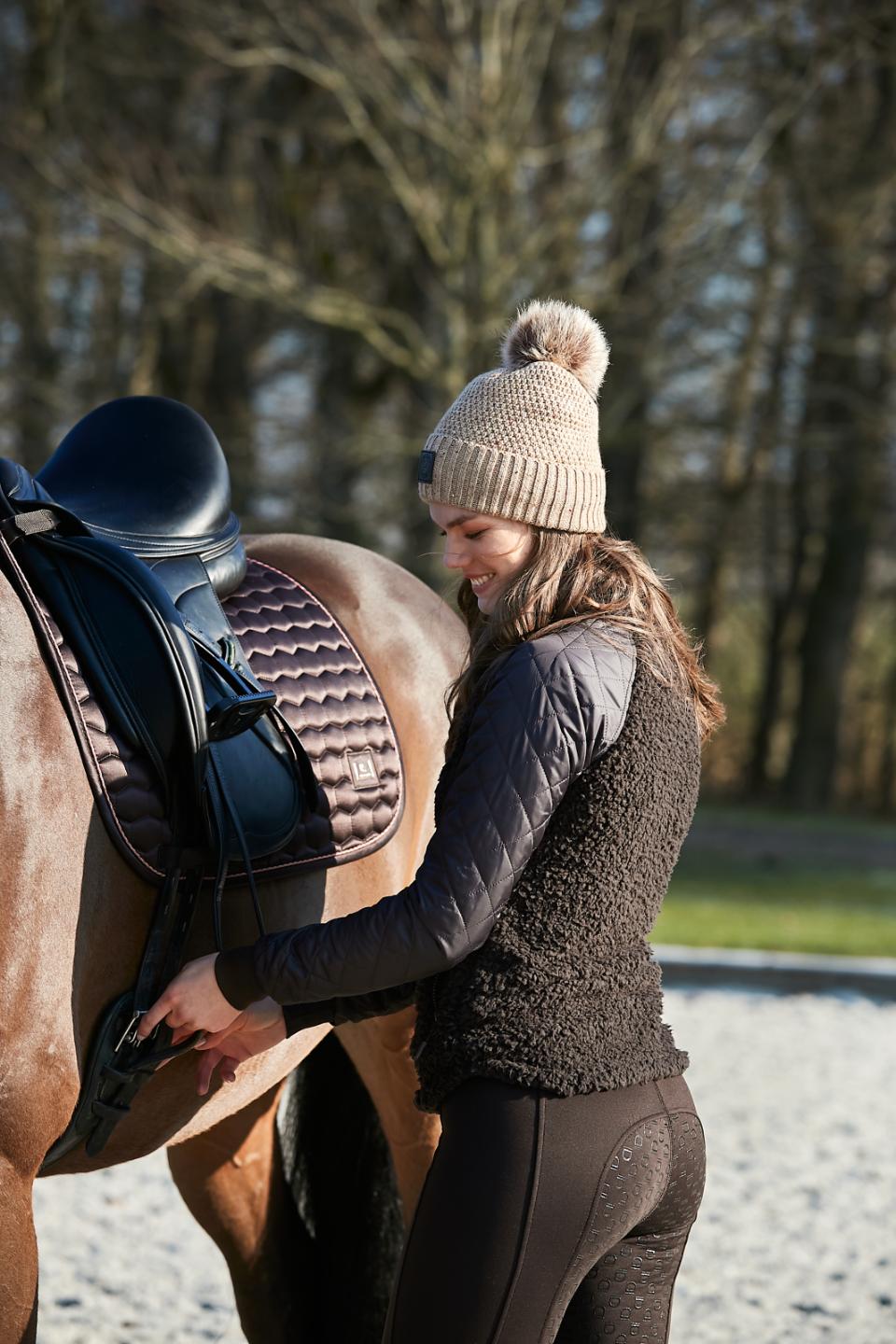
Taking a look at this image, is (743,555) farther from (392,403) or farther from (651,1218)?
(651,1218)

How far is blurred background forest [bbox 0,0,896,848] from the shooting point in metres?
10.0

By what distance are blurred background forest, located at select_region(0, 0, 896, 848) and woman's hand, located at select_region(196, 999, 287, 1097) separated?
25.1 ft

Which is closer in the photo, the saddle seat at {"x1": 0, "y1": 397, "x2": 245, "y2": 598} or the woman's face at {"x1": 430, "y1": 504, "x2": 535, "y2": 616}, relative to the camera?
the woman's face at {"x1": 430, "y1": 504, "x2": 535, "y2": 616}

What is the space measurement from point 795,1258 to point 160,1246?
68.4 inches

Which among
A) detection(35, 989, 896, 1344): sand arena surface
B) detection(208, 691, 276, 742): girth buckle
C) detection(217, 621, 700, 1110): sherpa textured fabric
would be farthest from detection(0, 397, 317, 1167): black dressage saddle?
detection(35, 989, 896, 1344): sand arena surface

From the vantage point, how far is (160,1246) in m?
3.84

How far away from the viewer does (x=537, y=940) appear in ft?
5.60

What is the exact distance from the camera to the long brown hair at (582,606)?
1784 mm

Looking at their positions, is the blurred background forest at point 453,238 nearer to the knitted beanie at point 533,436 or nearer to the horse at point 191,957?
the horse at point 191,957

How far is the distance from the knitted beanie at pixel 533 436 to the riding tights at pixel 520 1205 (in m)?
0.73

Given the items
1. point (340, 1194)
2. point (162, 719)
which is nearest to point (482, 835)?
point (162, 719)

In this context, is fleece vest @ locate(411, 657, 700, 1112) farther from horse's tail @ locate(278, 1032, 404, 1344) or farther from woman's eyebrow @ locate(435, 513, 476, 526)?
horse's tail @ locate(278, 1032, 404, 1344)

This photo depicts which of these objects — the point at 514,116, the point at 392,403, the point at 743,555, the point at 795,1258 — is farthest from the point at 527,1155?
the point at 743,555

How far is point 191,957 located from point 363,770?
19.2 inches
